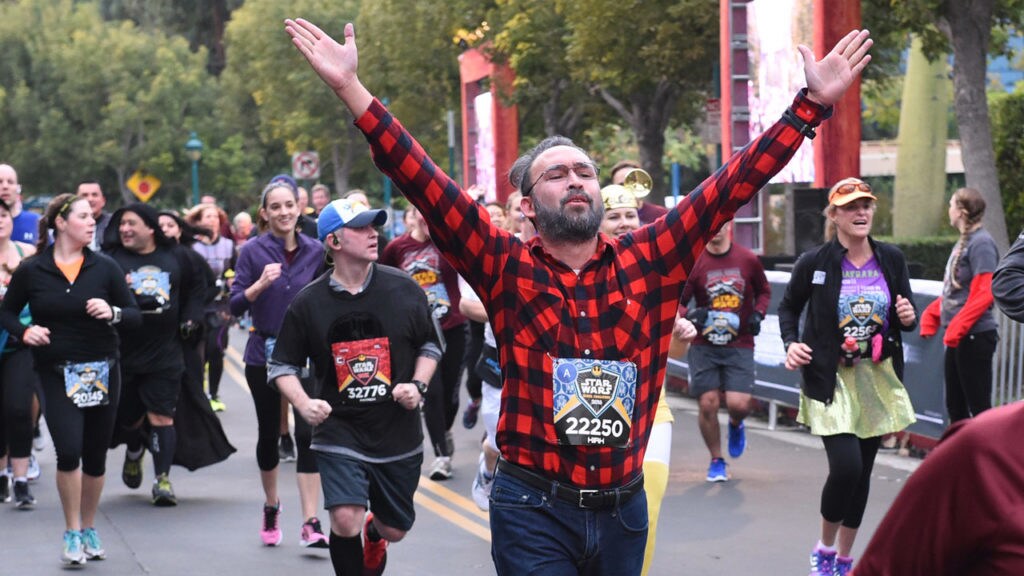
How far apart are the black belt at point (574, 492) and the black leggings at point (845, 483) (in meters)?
3.38

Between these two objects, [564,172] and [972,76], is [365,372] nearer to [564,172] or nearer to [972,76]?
[564,172]

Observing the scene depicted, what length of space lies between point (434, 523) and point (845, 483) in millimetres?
3128

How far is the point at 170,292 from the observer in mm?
10625

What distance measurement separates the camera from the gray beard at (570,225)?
460 centimetres

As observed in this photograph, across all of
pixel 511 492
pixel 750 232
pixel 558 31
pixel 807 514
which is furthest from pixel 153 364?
pixel 558 31

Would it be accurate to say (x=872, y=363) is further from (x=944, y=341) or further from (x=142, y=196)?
(x=142, y=196)

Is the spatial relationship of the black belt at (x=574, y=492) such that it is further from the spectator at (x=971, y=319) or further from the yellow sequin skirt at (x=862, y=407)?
the spectator at (x=971, y=319)

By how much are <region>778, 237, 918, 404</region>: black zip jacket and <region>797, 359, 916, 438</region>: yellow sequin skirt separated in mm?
58

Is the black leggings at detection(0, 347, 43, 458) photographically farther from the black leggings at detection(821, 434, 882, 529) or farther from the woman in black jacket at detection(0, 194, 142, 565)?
the black leggings at detection(821, 434, 882, 529)

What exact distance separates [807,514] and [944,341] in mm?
1721

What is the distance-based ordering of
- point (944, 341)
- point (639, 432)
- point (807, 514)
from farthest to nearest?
point (944, 341) < point (807, 514) < point (639, 432)

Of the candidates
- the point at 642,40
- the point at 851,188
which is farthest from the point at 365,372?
the point at 642,40

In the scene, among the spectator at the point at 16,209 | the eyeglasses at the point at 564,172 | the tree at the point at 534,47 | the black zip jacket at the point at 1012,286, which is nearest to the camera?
the eyeglasses at the point at 564,172

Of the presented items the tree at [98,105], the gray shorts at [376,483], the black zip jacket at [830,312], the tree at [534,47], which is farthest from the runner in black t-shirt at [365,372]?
the tree at [98,105]
